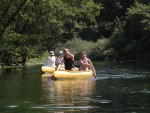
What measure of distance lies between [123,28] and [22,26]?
30085 mm

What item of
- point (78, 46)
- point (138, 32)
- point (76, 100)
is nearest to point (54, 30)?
point (138, 32)

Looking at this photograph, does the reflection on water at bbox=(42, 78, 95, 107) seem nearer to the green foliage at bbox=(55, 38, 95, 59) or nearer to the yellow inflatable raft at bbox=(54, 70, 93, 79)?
the yellow inflatable raft at bbox=(54, 70, 93, 79)

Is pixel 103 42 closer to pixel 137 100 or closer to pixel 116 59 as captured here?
pixel 116 59

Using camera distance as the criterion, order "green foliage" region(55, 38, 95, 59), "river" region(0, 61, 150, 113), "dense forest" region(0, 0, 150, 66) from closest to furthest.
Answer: "river" region(0, 61, 150, 113) < "dense forest" region(0, 0, 150, 66) < "green foliage" region(55, 38, 95, 59)

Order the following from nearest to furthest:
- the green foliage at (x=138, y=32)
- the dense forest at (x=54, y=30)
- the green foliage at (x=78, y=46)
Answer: the dense forest at (x=54, y=30) → the green foliage at (x=138, y=32) → the green foliage at (x=78, y=46)

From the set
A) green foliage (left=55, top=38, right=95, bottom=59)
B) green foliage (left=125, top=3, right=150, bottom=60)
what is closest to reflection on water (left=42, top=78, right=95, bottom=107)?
A: green foliage (left=125, top=3, right=150, bottom=60)

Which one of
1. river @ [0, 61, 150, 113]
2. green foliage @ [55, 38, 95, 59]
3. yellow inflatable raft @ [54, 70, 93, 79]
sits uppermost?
green foliage @ [55, 38, 95, 59]

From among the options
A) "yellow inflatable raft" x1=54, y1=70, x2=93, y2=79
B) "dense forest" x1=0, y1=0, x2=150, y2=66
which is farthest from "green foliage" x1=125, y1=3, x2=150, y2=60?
"yellow inflatable raft" x1=54, y1=70, x2=93, y2=79

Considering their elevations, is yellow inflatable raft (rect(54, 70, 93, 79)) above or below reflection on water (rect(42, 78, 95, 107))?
above

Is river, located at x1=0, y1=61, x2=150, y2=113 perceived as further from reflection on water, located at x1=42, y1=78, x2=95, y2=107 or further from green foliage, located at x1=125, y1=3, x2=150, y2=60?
green foliage, located at x1=125, y1=3, x2=150, y2=60

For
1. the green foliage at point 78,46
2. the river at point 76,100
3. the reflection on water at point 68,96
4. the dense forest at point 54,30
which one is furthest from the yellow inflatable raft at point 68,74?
the green foliage at point 78,46

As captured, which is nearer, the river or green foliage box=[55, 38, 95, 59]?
the river

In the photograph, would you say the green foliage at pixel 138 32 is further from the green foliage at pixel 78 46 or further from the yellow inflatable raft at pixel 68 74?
the yellow inflatable raft at pixel 68 74

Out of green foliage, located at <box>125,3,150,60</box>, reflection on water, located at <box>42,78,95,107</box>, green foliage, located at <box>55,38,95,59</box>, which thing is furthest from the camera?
green foliage, located at <box>55,38,95,59</box>
